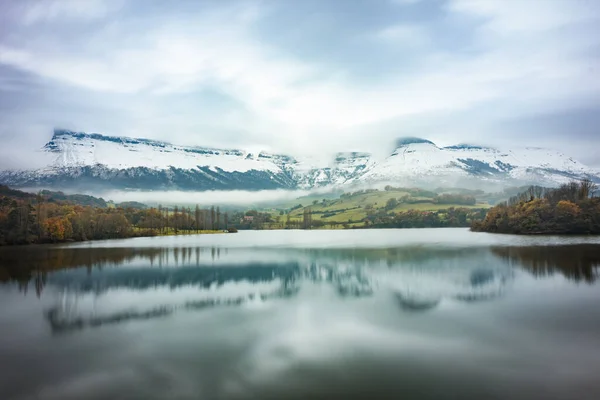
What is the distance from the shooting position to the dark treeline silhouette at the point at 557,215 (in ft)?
261

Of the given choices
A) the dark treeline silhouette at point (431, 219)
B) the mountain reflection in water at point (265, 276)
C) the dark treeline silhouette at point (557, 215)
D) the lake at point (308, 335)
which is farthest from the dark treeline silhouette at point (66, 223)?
the dark treeline silhouette at point (557, 215)

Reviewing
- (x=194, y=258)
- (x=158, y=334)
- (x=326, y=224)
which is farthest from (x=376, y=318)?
(x=326, y=224)

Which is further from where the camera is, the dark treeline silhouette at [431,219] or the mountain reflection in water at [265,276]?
the dark treeline silhouette at [431,219]

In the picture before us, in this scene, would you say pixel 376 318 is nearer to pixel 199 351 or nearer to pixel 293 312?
pixel 293 312

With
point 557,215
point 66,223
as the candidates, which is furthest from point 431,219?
point 66,223

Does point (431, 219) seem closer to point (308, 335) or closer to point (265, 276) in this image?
point (265, 276)

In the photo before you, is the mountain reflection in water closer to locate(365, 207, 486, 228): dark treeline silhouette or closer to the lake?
the lake

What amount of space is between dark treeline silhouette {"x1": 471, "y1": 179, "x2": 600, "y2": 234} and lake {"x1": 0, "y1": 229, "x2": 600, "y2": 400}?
51793mm

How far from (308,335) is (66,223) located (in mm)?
82812

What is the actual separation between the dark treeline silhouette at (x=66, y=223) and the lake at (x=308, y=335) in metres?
49.4

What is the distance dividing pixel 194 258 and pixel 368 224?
115 m

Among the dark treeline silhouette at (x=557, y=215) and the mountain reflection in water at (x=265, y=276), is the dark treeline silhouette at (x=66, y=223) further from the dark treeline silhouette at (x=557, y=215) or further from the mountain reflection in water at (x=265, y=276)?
the dark treeline silhouette at (x=557, y=215)

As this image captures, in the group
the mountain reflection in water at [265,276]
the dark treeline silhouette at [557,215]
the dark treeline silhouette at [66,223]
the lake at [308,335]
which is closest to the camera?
the lake at [308,335]

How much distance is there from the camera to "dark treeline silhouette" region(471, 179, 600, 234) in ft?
261
